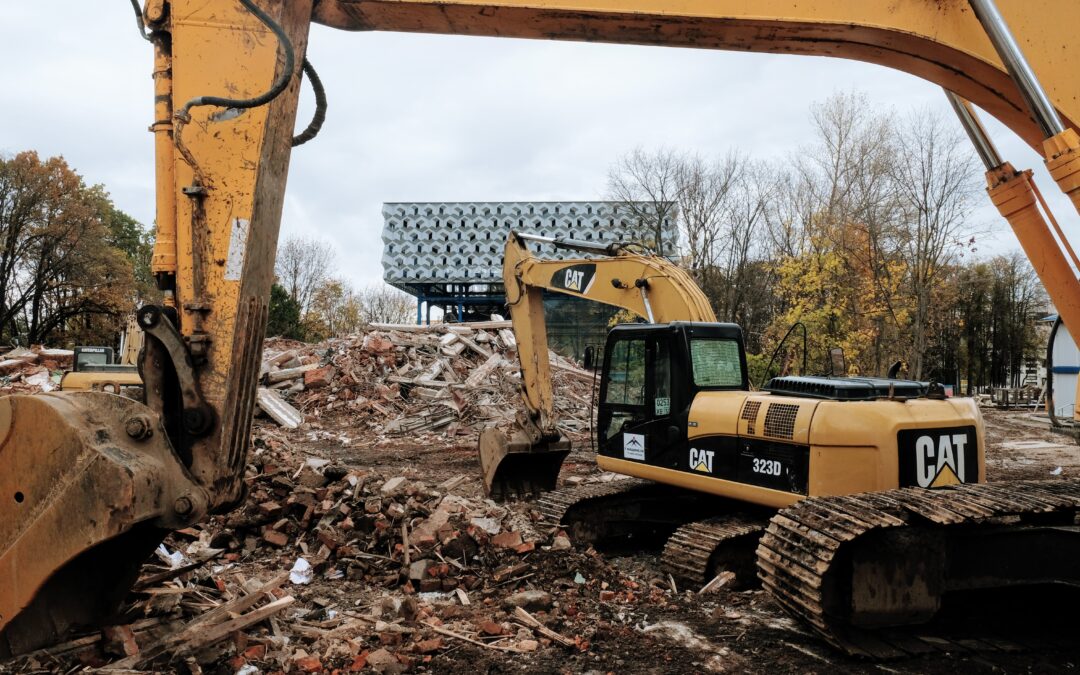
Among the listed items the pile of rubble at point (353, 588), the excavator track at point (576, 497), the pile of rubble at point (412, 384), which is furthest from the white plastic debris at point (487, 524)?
the pile of rubble at point (412, 384)

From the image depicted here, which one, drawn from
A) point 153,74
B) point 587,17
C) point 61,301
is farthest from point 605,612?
point 61,301

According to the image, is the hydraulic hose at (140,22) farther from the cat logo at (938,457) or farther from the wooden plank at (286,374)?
the wooden plank at (286,374)

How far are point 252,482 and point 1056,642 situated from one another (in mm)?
7222

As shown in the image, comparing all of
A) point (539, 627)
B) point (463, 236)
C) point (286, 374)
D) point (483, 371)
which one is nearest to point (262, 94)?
point (539, 627)

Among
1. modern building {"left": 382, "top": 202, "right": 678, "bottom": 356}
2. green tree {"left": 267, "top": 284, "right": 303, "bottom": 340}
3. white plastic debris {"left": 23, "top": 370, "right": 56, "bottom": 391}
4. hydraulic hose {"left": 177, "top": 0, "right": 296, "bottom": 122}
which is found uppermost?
modern building {"left": 382, "top": 202, "right": 678, "bottom": 356}

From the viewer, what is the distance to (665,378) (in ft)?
23.7

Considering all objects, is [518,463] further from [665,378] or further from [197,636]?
[197,636]

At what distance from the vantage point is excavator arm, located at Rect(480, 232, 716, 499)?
27.3 feet

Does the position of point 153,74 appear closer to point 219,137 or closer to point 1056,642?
point 219,137

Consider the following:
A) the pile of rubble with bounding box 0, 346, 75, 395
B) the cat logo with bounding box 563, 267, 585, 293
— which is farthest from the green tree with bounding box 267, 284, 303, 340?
the cat logo with bounding box 563, 267, 585, 293

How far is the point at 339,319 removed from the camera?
161ft

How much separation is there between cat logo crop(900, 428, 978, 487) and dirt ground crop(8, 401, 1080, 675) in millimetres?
1101

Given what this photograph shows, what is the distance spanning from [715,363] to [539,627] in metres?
3.18

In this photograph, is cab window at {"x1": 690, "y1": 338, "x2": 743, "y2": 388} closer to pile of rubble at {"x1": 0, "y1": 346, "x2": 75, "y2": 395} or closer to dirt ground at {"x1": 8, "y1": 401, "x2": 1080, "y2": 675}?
dirt ground at {"x1": 8, "y1": 401, "x2": 1080, "y2": 675}
